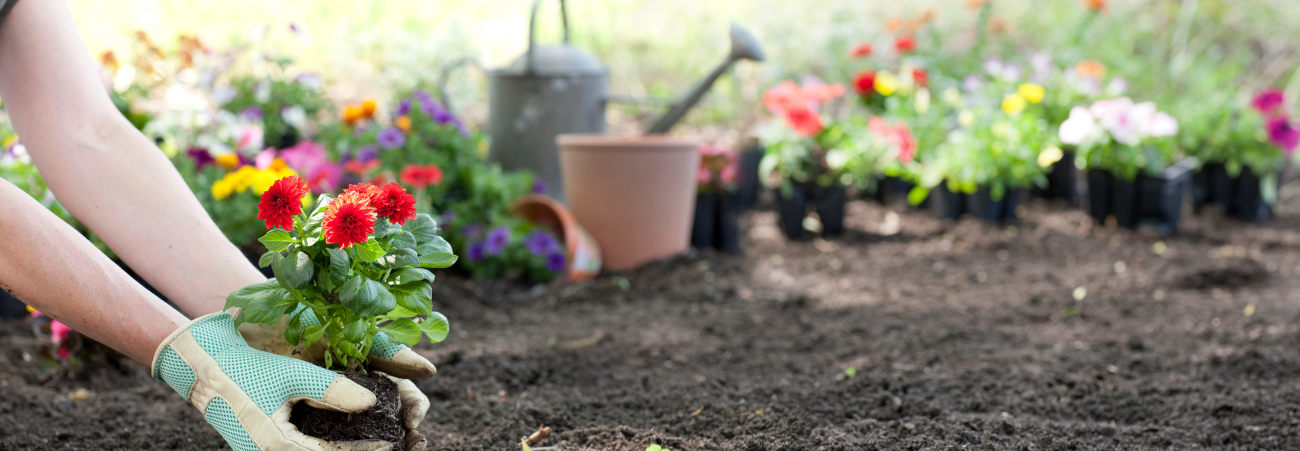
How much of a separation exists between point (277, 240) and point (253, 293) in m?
0.07

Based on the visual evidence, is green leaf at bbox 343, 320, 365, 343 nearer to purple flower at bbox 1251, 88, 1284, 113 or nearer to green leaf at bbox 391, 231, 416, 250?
green leaf at bbox 391, 231, 416, 250

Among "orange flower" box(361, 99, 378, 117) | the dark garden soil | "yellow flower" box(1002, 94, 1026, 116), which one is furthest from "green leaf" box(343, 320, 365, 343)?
"yellow flower" box(1002, 94, 1026, 116)

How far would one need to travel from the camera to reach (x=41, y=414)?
1.38 meters

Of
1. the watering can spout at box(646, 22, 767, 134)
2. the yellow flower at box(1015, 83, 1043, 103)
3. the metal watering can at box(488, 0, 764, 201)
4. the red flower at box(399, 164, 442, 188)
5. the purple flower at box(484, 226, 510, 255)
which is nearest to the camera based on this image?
the red flower at box(399, 164, 442, 188)

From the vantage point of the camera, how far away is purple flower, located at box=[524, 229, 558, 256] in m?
2.54

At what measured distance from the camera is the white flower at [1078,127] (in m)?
3.21

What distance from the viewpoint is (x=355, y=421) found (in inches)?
38.9

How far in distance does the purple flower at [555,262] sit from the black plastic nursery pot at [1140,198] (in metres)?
2.20

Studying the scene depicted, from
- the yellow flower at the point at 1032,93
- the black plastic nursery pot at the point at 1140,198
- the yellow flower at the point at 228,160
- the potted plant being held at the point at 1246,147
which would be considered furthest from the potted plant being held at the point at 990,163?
the yellow flower at the point at 228,160

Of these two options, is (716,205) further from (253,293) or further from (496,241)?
(253,293)

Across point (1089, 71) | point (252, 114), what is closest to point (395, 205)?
point (252, 114)

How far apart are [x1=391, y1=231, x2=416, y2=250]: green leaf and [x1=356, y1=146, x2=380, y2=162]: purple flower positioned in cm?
171

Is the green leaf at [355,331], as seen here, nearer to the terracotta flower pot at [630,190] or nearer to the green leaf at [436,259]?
the green leaf at [436,259]

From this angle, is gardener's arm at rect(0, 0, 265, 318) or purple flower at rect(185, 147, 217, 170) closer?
gardener's arm at rect(0, 0, 265, 318)
